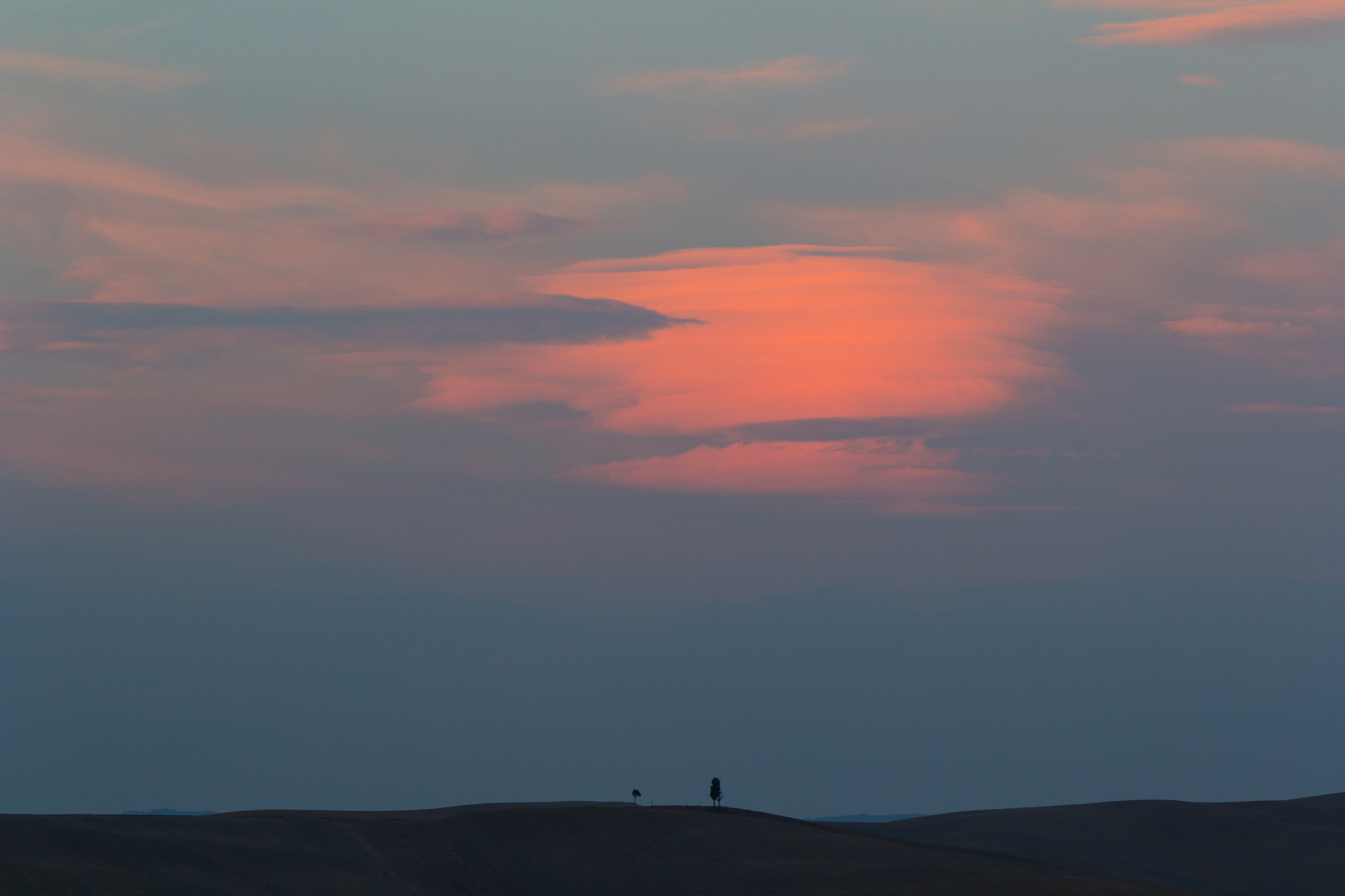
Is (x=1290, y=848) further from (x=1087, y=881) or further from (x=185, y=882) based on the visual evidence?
(x=185, y=882)

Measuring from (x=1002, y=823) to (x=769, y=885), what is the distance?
36.7 m

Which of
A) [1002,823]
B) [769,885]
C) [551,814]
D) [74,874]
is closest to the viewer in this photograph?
[74,874]

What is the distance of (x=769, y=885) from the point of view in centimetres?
6059

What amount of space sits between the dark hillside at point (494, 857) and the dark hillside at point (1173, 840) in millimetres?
13486

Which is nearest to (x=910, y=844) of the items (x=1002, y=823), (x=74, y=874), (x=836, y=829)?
(x=836, y=829)

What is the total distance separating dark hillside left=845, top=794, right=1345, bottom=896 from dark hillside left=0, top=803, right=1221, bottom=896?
531 inches

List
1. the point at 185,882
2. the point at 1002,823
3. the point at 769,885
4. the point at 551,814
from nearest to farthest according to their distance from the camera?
the point at 185,882 < the point at 769,885 < the point at 551,814 < the point at 1002,823

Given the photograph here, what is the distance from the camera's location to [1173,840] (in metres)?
87.5

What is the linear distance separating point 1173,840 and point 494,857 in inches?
1801

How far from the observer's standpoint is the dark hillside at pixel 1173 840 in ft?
262

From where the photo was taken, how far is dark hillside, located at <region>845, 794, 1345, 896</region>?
79.8 metres

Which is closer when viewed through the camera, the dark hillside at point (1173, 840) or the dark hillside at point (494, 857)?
the dark hillside at point (494, 857)

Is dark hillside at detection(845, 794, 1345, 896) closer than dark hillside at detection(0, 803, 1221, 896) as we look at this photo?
No

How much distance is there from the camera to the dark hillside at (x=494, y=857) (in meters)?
51.1
